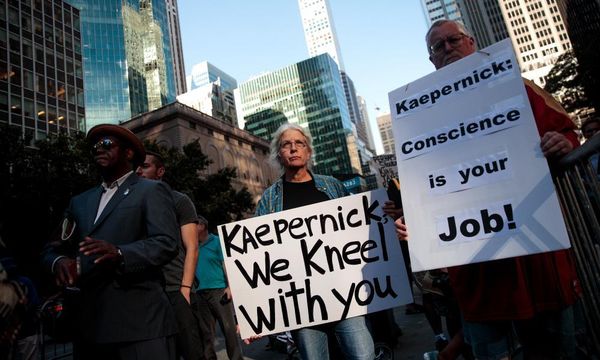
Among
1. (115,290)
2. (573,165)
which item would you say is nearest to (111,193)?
(115,290)

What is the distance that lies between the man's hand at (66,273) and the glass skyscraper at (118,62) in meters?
67.9

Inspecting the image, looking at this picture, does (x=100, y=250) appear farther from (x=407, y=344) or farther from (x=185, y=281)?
(x=407, y=344)

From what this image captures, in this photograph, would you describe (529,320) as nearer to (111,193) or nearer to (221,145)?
(111,193)

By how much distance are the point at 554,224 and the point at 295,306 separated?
1.61 m

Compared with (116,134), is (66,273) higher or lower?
lower

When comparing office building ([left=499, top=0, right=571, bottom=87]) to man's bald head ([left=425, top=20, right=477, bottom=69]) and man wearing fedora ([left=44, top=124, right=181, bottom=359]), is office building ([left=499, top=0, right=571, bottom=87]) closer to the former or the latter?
man's bald head ([left=425, top=20, right=477, bottom=69])

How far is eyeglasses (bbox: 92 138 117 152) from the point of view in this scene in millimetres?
2367

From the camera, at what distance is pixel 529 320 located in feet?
6.52

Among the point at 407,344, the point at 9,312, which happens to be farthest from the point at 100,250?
the point at 407,344

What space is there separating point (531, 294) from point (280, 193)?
1.82 meters

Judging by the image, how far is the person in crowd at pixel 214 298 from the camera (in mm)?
4258

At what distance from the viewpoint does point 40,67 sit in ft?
124

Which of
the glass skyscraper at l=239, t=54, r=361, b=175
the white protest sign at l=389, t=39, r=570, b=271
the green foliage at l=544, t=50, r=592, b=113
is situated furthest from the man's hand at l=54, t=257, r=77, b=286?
the glass skyscraper at l=239, t=54, r=361, b=175

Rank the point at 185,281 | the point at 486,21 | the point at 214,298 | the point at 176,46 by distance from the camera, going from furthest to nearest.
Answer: the point at 486,21, the point at 176,46, the point at 214,298, the point at 185,281
